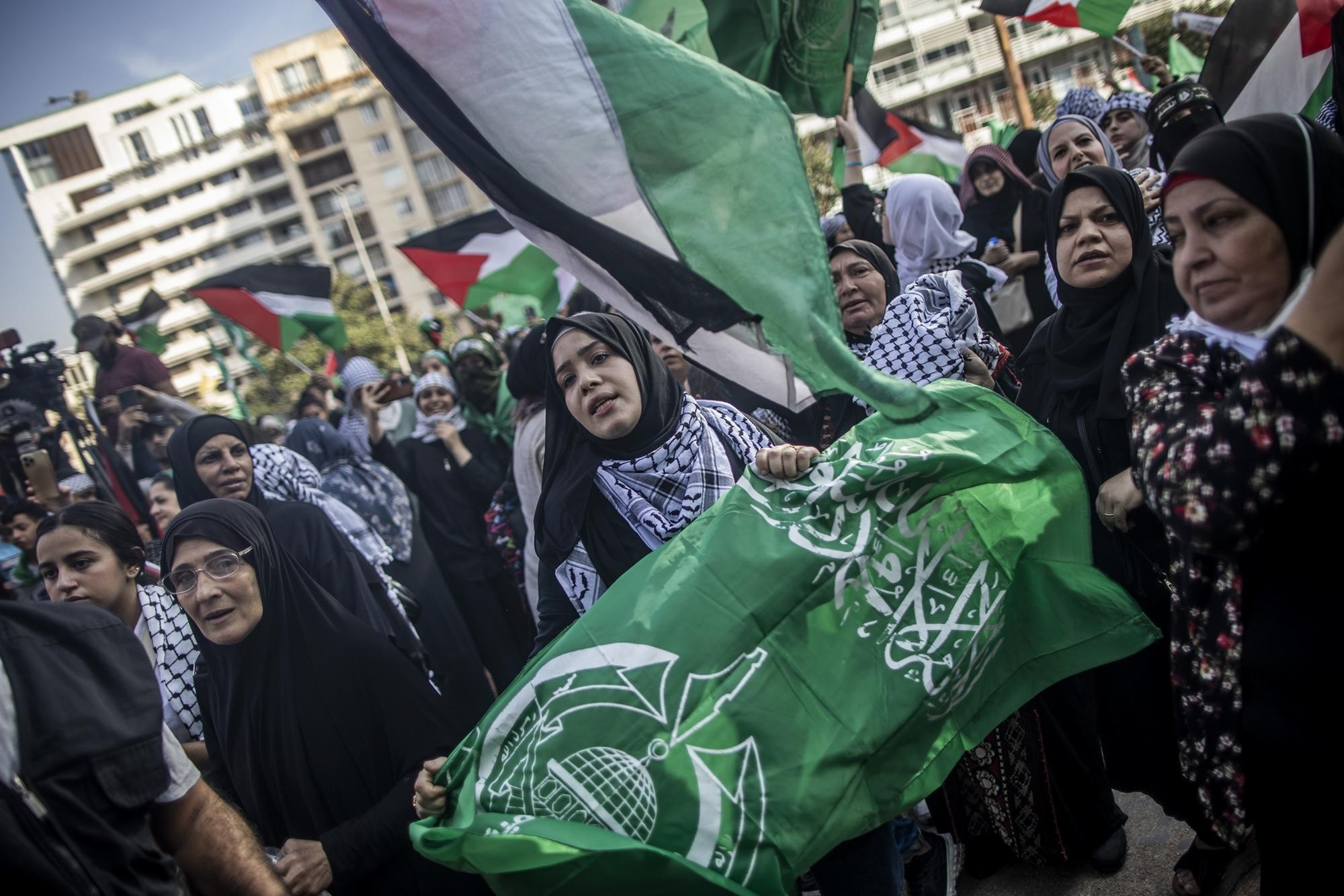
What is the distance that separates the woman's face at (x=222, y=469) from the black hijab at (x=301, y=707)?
115cm

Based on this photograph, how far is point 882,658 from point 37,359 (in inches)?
259

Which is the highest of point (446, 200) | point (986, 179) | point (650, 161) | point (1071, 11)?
point (446, 200)

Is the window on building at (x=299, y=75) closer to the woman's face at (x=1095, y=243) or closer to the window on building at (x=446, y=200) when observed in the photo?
the window on building at (x=446, y=200)

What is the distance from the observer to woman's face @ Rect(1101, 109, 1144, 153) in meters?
A: 4.67

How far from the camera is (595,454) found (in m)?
2.48

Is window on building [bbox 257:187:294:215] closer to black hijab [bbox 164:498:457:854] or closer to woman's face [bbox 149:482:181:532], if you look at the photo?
woman's face [bbox 149:482:181:532]

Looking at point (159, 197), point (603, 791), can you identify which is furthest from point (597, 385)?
point (159, 197)

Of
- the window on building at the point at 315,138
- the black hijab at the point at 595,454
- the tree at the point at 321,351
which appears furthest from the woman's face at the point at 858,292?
the window on building at the point at 315,138

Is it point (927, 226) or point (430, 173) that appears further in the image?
point (430, 173)

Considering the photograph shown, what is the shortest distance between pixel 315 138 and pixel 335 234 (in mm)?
6789

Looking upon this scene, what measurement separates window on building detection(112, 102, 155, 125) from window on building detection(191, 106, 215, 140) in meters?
3.78

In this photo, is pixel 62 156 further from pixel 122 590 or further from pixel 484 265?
pixel 122 590

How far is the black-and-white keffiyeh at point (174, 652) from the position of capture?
9.02 feet

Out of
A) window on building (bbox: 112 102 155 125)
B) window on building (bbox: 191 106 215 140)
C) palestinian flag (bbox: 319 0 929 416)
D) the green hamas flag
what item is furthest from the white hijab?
window on building (bbox: 112 102 155 125)
